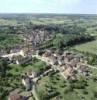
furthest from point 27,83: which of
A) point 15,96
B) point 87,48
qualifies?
point 87,48

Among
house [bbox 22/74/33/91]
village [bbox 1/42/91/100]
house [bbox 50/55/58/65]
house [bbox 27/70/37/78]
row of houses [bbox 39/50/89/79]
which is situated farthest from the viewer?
house [bbox 50/55/58/65]

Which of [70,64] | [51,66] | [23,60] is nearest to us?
[51,66]

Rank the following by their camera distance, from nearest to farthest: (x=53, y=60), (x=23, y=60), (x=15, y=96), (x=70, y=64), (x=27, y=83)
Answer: (x=15, y=96) < (x=27, y=83) < (x=70, y=64) < (x=53, y=60) < (x=23, y=60)

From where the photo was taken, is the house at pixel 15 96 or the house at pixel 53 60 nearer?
the house at pixel 15 96

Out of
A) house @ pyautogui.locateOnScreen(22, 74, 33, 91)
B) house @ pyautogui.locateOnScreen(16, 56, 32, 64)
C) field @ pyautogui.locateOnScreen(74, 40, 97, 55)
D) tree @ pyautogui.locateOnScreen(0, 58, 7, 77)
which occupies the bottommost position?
field @ pyautogui.locateOnScreen(74, 40, 97, 55)

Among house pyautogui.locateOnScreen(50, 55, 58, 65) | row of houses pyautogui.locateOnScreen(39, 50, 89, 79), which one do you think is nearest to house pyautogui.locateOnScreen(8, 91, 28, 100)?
row of houses pyautogui.locateOnScreen(39, 50, 89, 79)

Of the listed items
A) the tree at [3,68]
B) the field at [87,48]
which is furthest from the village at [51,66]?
the field at [87,48]

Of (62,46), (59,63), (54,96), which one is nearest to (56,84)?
(54,96)

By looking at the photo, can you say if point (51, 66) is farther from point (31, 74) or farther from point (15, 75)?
point (15, 75)

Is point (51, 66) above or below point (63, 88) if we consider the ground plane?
below

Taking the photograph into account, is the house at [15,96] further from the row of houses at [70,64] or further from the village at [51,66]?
the row of houses at [70,64]

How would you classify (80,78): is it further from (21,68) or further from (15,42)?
(15,42)

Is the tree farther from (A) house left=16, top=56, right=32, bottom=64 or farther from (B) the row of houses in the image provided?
(B) the row of houses
